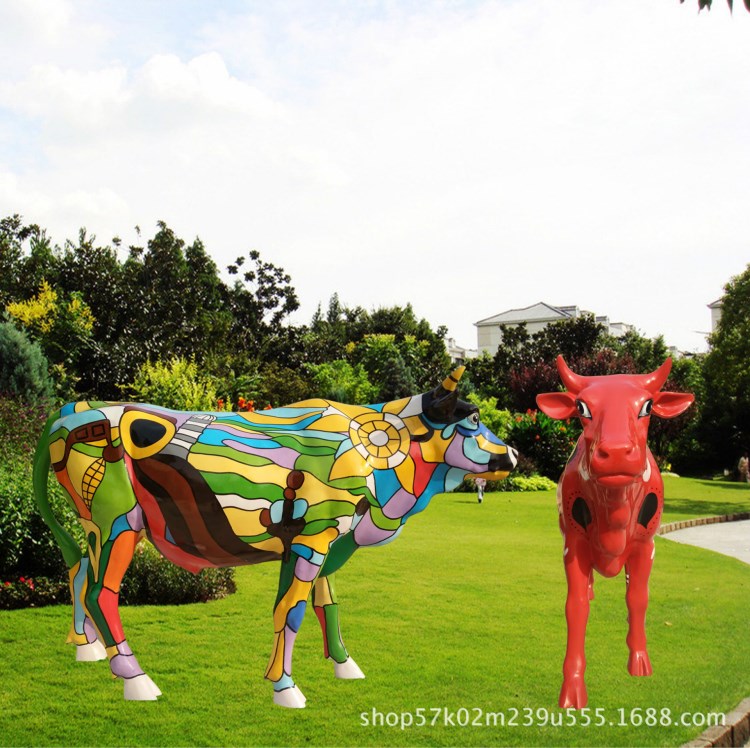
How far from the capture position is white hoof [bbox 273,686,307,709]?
5.47 meters

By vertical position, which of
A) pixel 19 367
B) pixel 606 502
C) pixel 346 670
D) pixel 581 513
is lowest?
pixel 346 670

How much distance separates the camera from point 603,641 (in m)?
7.96

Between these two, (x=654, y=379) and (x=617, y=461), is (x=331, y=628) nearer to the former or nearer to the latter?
(x=617, y=461)

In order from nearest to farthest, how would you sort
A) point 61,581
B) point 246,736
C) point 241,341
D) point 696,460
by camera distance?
point 246,736 < point 61,581 < point 241,341 < point 696,460

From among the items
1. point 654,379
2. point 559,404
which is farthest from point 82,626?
point 654,379

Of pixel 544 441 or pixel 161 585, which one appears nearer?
pixel 161 585

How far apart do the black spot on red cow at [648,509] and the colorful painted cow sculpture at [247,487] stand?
1003 millimetres

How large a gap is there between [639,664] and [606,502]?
1.36 meters

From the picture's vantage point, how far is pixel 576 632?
5.68 m

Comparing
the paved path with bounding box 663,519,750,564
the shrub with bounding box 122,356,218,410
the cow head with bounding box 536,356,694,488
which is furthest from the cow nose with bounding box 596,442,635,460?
the shrub with bounding box 122,356,218,410

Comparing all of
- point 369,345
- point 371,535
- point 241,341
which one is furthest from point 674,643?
point 369,345

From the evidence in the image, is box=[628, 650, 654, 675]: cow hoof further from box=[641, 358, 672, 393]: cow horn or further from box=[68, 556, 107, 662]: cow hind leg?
box=[68, 556, 107, 662]: cow hind leg

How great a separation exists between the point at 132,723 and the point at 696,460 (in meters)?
33.7

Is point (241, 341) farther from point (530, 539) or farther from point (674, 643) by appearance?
point (674, 643)
